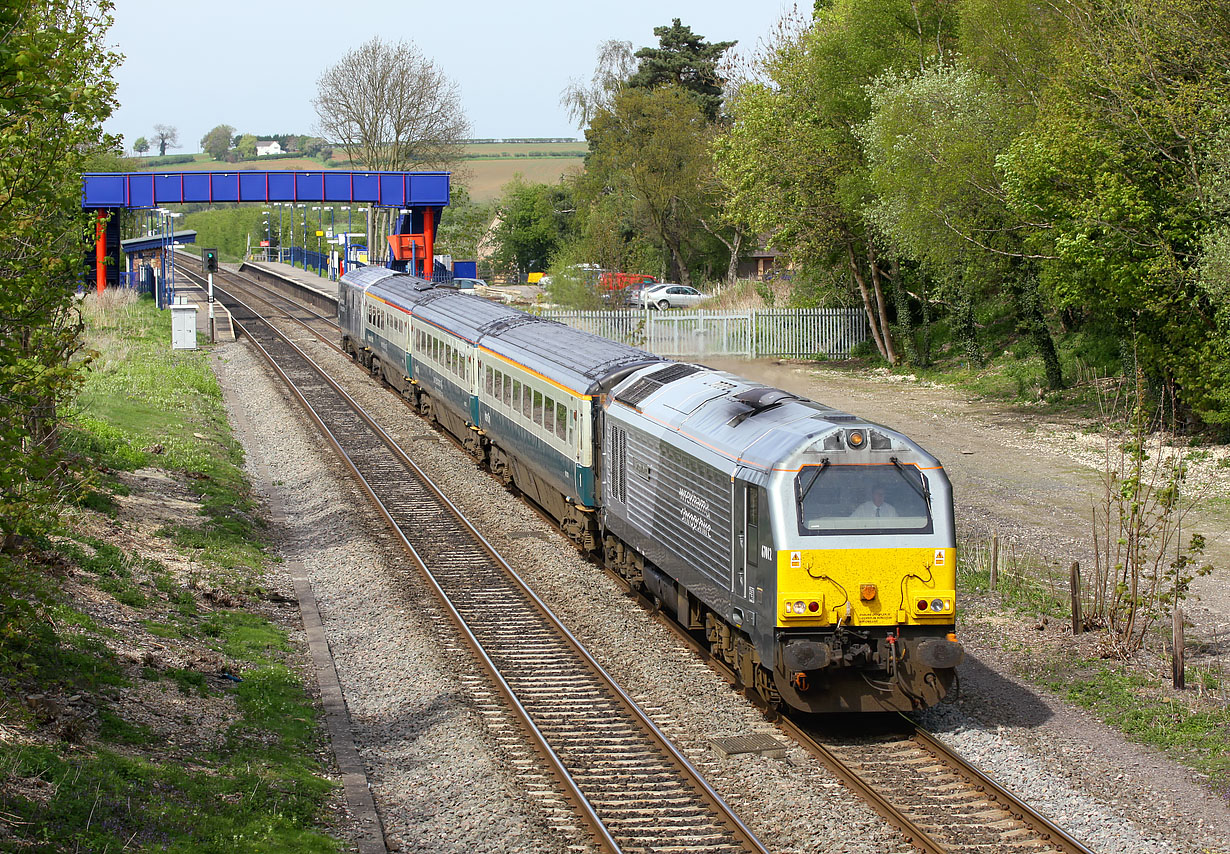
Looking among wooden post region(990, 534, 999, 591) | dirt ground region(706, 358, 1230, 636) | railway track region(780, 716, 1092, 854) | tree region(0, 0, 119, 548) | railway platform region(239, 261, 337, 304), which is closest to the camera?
tree region(0, 0, 119, 548)

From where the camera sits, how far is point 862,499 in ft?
36.9

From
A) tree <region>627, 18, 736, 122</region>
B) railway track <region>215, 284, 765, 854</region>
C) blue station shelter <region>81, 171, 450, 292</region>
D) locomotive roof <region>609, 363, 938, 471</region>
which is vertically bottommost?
railway track <region>215, 284, 765, 854</region>

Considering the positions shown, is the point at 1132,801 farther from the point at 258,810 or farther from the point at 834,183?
the point at 834,183

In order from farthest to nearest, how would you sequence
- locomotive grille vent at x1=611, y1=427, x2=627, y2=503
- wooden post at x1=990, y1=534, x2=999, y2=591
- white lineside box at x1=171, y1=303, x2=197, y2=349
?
white lineside box at x1=171, y1=303, x2=197, y2=349
wooden post at x1=990, y1=534, x2=999, y2=591
locomotive grille vent at x1=611, y1=427, x2=627, y2=503

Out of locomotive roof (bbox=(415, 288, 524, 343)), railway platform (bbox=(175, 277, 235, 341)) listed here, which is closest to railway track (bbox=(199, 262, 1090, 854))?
locomotive roof (bbox=(415, 288, 524, 343))

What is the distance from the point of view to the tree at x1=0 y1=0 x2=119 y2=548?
7.73 meters

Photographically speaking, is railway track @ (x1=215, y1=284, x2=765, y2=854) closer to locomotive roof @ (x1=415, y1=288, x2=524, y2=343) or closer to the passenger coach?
the passenger coach

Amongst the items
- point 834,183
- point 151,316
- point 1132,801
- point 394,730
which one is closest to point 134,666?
point 394,730

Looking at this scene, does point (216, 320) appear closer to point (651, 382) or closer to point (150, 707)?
point (651, 382)

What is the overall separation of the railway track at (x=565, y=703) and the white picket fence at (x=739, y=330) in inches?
858

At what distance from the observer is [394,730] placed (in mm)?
11914

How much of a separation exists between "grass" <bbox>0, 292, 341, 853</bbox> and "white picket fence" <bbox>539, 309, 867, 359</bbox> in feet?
85.1

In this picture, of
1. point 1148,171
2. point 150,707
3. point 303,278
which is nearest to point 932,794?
point 150,707

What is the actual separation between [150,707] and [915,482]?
7548 millimetres
